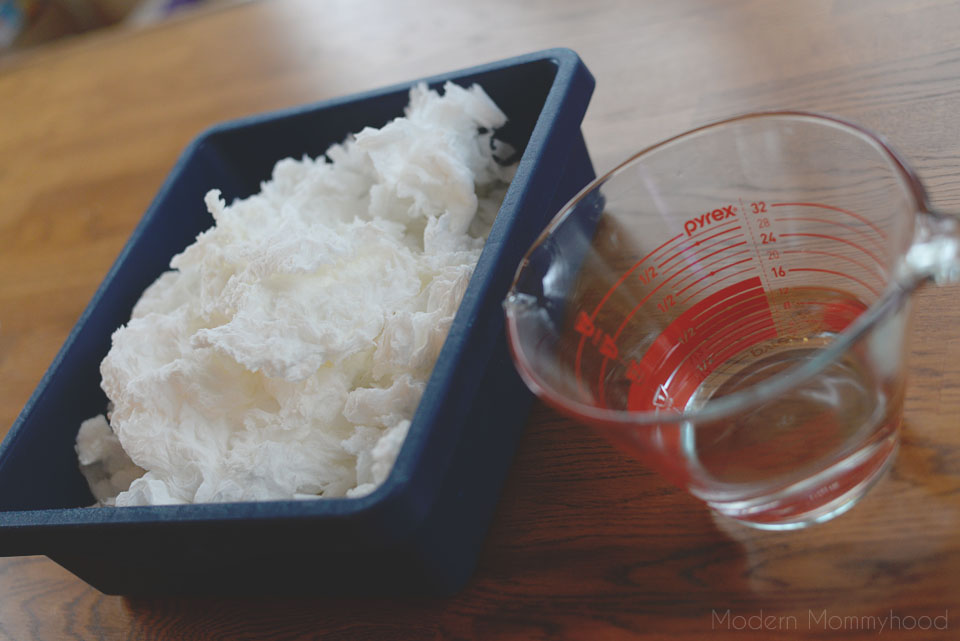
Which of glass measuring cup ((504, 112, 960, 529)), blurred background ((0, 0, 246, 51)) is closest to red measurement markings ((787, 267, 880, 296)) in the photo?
glass measuring cup ((504, 112, 960, 529))

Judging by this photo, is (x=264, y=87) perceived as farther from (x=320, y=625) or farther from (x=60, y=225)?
(x=320, y=625)

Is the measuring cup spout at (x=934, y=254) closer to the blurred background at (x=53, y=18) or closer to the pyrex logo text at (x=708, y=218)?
the pyrex logo text at (x=708, y=218)

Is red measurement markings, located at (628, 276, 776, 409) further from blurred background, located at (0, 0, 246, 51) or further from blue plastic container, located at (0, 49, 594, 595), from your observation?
blurred background, located at (0, 0, 246, 51)

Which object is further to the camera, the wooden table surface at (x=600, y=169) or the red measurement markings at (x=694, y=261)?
the red measurement markings at (x=694, y=261)

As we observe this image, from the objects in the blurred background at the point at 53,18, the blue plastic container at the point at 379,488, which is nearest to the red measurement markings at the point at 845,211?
the blue plastic container at the point at 379,488

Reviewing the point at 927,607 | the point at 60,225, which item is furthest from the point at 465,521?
the point at 60,225
